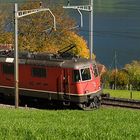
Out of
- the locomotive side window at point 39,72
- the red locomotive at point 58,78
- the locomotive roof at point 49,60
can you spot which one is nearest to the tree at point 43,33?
the locomotive roof at point 49,60

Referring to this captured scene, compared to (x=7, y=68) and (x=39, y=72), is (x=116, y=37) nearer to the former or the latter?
(x=7, y=68)

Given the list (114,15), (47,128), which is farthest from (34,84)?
(114,15)

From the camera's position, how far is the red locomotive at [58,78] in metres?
24.4

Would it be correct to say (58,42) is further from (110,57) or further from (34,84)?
(110,57)

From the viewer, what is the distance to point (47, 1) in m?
54.8

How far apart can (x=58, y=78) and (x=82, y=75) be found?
4.17ft

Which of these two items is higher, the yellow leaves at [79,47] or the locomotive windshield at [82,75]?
the locomotive windshield at [82,75]

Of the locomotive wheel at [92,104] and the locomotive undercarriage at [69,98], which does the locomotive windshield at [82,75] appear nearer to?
the locomotive undercarriage at [69,98]

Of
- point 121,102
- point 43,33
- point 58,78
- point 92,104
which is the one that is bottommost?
point 121,102

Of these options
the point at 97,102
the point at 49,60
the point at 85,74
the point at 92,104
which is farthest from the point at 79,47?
the point at 85,74

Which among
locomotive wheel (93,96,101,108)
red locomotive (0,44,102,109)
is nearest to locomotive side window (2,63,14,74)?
red locomotive (0,44,102,109)

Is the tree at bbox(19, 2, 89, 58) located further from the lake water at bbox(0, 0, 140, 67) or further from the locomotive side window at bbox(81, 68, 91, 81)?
the lake water at bbox(0, 0, 140, 67)

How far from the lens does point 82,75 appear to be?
24.5m

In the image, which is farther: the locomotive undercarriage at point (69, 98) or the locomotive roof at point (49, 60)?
the locomotive undercarriage at point (69, 98)
